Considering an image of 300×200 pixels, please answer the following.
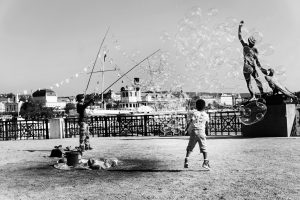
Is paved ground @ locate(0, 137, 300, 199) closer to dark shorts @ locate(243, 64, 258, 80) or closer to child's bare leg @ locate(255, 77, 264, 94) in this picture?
dark shorts @ locate(243, 64, 258, 80)

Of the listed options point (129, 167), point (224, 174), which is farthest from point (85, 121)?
point (224, 174)

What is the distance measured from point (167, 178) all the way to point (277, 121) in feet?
33.5

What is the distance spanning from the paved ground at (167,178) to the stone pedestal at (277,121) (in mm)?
4553

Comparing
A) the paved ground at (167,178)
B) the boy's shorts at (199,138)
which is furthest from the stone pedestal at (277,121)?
the boy's shorts at (199,138)

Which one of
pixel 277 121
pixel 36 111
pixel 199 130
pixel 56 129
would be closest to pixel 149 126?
pixel 56 129

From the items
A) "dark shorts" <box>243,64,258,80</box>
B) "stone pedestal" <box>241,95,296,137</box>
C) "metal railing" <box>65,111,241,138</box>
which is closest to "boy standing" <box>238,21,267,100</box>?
"dark shorts" <box>243,64,258,80</box>

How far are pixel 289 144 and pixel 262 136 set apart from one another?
3.74 metres

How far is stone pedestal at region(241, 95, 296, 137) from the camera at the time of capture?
17234 millimetres

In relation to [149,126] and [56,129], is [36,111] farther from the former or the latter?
[149,126]

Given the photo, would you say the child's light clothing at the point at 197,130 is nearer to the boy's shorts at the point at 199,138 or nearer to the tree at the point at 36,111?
the boy's shorts at the point at 199,138

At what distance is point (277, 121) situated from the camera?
1748 centimetres

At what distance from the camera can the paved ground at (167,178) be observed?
7.31m

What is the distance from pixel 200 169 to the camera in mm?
9711

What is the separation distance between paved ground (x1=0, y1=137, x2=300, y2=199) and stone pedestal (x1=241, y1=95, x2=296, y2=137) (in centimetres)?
455
